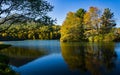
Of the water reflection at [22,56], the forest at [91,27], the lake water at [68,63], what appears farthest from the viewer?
the forest at [91,27]

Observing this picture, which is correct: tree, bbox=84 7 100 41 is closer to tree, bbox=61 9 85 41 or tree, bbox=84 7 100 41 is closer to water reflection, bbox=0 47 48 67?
tree, bbox=61 9 85 41

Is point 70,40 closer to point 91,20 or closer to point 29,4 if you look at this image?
point 91,20

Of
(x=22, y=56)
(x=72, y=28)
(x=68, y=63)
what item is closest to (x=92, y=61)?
(x=68, y=63)

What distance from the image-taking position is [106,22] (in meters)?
79.2

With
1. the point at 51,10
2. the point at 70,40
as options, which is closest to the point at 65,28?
the point at 70,40

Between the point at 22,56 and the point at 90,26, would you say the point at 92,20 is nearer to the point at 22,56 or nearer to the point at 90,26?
the point at 90,26

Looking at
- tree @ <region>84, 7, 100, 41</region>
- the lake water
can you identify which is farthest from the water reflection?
tree @ <region>84, 7, 100, 41</region>

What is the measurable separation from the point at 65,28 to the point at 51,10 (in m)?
52.9

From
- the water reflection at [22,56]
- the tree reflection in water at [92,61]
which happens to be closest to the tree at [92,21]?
the water reflection at [22,56]

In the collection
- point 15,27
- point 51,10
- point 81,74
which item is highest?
point 51,10

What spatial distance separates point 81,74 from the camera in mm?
18359

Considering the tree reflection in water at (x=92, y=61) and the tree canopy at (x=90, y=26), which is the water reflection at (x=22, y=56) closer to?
the tree reflection in water at (x=92, y=61)

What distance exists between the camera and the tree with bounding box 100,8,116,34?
78.2 m

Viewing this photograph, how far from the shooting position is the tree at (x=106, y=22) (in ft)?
257
